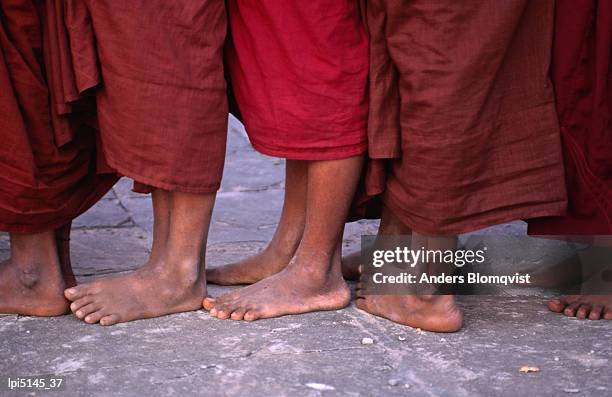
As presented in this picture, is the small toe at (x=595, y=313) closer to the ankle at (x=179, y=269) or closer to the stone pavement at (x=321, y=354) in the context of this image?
the stone pavement at (x=321, y=354)

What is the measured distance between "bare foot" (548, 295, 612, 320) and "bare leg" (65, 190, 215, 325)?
3.23ft

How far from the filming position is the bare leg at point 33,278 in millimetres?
2819

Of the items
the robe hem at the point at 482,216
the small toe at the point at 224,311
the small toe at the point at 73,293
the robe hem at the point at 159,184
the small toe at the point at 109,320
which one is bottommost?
the small toe at the point at 109,320

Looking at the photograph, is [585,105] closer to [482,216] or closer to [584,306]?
[482,216]

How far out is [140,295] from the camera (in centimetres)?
281

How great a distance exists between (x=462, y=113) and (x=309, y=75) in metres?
0.41

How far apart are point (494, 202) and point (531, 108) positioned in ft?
0.86

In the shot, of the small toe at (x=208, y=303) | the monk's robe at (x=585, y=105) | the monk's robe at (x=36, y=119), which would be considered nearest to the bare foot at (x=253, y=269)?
the small toe at (x=208, y=303)

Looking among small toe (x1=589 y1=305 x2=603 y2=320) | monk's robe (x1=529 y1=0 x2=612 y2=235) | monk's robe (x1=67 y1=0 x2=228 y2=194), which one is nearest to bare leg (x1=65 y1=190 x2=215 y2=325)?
monk's robe (x1=67 y1=0 x2=228 y2=194)

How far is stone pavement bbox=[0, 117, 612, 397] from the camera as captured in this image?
2.36m

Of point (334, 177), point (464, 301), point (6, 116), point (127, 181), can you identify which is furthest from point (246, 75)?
point (127, 181)

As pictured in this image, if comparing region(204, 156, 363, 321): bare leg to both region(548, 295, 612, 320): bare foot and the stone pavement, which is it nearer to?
the stone pavement

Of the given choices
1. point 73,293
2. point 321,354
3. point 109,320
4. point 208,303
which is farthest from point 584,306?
point 73,293

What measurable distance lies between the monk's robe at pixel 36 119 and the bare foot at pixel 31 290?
114mm
